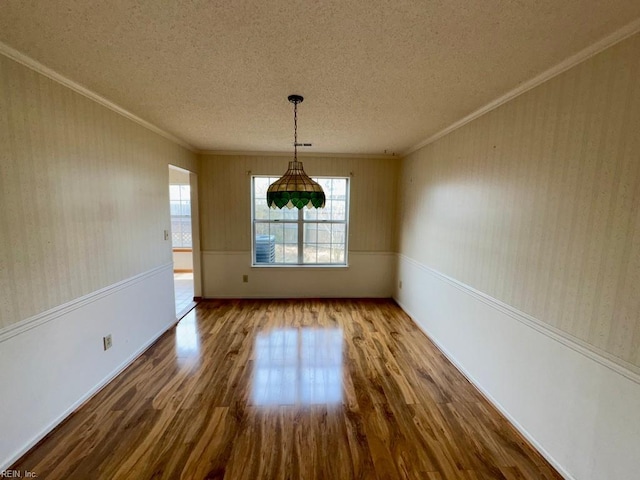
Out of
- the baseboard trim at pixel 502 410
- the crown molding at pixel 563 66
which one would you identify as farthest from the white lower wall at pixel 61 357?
the crown molding at pixel 563 66

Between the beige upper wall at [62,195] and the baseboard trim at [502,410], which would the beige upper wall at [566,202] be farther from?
the beige upper wall at [62,195]

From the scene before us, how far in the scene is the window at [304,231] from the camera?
15.0ft

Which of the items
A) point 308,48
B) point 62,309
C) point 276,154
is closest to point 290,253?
point 276,154

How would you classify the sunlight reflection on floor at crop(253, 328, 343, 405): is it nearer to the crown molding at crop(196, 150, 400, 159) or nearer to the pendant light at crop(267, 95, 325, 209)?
the pendant light at crop(267, 95, 325, 209)

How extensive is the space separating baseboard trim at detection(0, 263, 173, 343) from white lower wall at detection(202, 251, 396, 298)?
1.70 metres

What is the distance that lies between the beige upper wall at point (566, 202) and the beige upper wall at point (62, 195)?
125 inches

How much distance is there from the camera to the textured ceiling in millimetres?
1202

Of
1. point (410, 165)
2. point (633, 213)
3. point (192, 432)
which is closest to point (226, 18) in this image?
point (633, 213)

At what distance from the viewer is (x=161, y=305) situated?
325 cm

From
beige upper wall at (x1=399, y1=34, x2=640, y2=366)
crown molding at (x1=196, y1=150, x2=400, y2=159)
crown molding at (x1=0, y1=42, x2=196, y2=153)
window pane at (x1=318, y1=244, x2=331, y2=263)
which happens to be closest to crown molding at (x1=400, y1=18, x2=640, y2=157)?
beige upper wall at (x1=399, y1=34, x2=640, y2=366)

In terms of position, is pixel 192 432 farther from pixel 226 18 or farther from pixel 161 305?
pixel 226 18

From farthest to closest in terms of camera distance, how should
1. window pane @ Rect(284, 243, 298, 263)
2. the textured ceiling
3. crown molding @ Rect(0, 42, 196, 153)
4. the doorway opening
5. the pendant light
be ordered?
the doorway opening < window pane @ Rect(284, 243, 298, 263) < the pendant light < crown molding @ Rect(0, 42, 196, 153) < the textured ceiling

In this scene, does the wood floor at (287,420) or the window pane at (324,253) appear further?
the window pane at (324,253)

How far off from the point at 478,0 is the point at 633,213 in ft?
3.90
